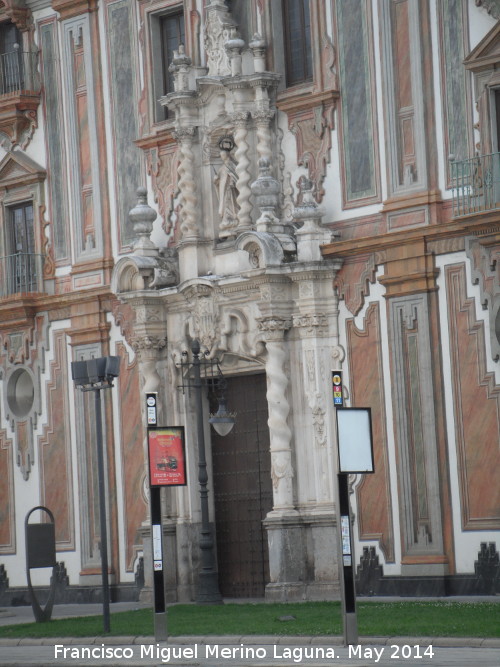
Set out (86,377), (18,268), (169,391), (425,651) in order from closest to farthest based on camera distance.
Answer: (425,651)
(86,377)
(169,391)
(18,268)

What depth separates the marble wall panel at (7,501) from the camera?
3862cm

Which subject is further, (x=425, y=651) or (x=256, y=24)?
(x=256, y=24)

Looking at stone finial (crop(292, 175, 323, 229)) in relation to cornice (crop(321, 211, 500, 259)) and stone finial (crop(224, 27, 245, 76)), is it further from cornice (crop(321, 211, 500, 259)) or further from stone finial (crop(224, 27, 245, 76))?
stone finial (crop(224, 27, 245, 76))

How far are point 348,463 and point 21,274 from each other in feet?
61.3

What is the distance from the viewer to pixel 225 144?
33.8 m

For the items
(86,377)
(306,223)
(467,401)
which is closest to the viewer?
(86,377)

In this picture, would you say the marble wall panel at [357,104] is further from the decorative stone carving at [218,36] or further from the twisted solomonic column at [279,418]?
the twisted solomonic column at [279,418]

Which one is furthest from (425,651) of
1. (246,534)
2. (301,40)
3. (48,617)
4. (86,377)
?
(301,40)

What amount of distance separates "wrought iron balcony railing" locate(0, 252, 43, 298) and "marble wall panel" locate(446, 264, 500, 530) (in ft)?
36.3

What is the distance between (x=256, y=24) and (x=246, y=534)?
9542 mm

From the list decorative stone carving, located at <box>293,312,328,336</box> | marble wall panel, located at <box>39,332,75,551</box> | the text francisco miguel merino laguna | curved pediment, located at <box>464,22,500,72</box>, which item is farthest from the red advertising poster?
marble wall panel, located at <box>39,332,75,551</box>

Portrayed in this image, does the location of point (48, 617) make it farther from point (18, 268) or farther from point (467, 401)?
point (18, 268)

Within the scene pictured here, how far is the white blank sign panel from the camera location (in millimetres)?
20797

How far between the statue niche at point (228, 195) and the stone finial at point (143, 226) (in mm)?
1727
